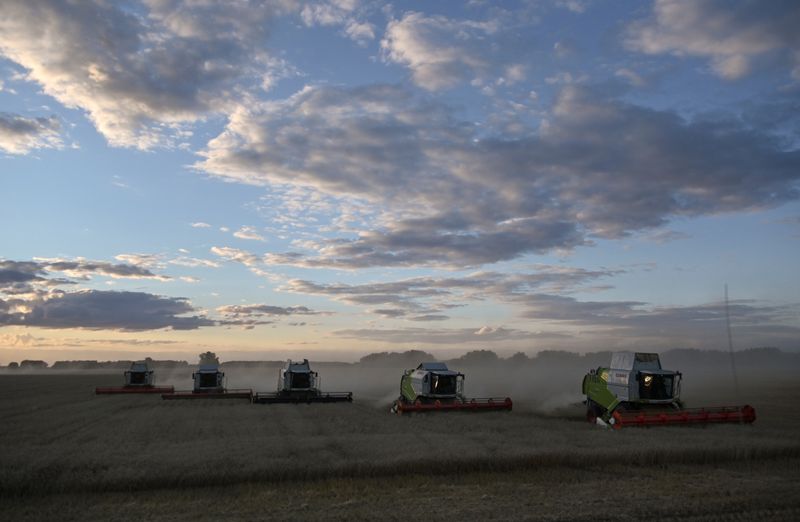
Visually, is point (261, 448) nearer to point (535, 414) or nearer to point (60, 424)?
point (60, 424)

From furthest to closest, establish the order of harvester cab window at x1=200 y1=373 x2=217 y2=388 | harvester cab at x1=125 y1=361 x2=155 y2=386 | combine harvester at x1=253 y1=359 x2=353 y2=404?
1. harvester cab at x1=125 y1=361 x2=155 y2=386
2. harvester cab window at x1=200 y1=373 x2=217 y2=388
3. combine harvester at x1=253 y1=359 x2=353 y2=404

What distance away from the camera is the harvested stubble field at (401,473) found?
1341cm

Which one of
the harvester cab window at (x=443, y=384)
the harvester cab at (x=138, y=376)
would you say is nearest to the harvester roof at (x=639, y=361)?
the harvester cab window at (x=443, y=384)

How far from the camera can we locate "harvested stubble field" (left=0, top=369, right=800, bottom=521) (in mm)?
13406

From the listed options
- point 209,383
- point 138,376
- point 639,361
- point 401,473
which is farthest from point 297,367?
point 401,473

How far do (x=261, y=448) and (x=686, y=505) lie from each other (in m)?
13.5

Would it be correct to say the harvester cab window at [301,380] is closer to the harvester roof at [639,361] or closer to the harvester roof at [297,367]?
the harvester roof at [297,367]

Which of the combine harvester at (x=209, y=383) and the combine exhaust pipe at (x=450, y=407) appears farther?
the combine harvester at (x=209, y=383)

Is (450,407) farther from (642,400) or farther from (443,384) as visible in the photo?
(642,400)

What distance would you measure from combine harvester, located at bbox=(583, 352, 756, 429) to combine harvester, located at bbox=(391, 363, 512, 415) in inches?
236

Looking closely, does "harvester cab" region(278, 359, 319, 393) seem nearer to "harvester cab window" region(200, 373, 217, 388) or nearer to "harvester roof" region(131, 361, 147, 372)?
"harvester cab window" region(200, 373, 217, 388)

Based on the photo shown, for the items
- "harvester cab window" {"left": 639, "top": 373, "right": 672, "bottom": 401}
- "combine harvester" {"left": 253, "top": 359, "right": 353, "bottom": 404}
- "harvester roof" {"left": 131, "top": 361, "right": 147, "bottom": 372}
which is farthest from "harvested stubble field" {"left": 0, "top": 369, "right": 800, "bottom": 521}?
"harvester roof" {"left": 131, "top": 361, "right": 147, "bottom": 372}

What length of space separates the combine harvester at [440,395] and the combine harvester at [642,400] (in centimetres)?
599

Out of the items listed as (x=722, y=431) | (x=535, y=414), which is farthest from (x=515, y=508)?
(x=535, y=414)
